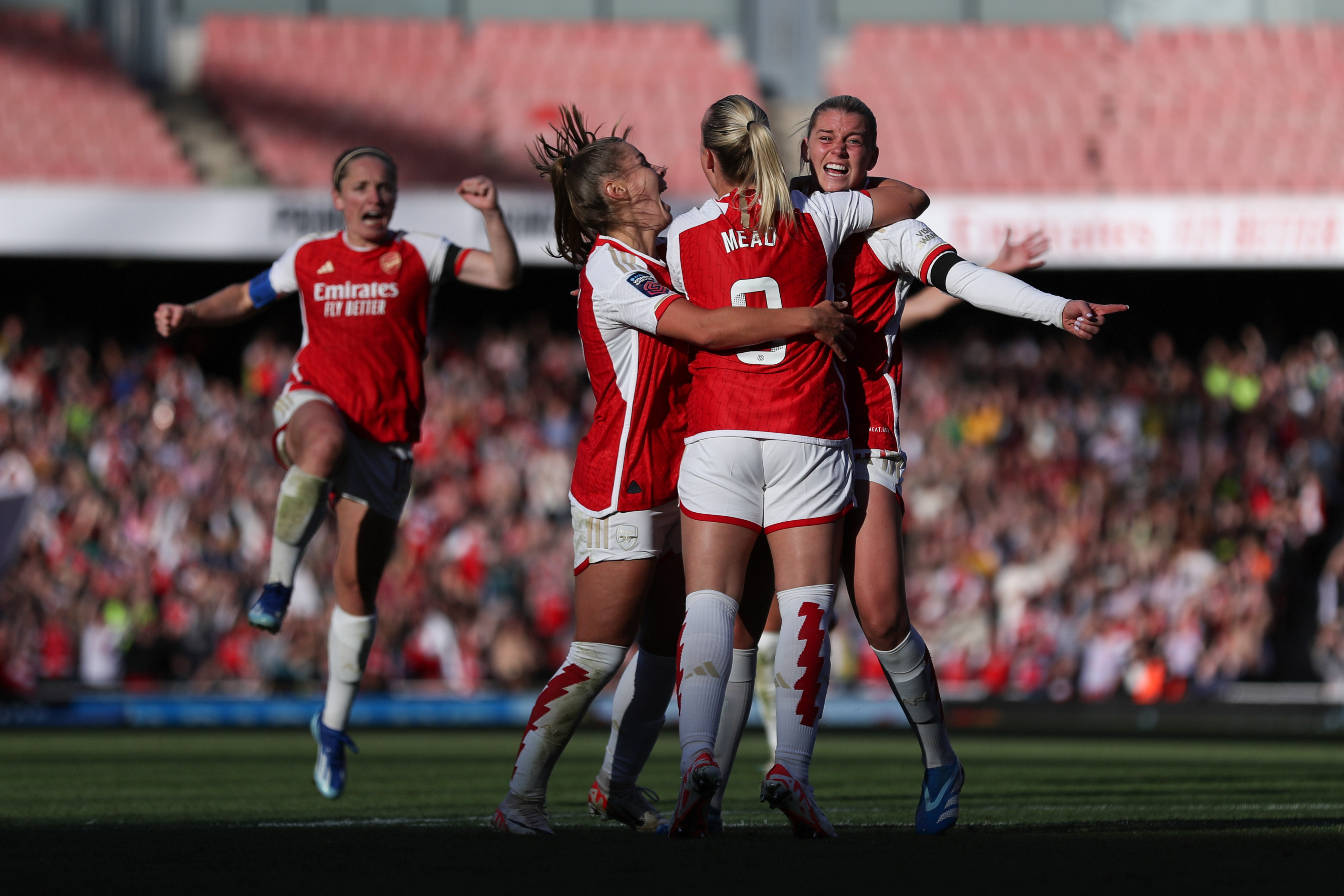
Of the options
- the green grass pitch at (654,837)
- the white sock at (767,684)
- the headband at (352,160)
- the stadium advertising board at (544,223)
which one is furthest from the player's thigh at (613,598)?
the stadium advertising board at (544,223)

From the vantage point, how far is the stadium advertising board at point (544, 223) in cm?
1862

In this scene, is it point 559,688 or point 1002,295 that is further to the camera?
point 559,688

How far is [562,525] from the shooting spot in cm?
1852

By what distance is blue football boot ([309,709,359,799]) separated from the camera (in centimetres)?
683

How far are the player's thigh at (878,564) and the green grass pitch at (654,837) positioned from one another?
0.68 metres

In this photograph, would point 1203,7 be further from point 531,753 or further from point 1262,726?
point 531,753

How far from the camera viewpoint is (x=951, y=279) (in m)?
5.11

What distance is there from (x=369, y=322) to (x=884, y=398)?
107 inches

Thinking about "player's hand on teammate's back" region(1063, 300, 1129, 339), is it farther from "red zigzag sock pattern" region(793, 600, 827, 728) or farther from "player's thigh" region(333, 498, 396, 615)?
"player's thigh" region(333, 498, 396, 615)

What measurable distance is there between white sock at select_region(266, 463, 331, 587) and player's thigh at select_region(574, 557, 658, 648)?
6.20ft

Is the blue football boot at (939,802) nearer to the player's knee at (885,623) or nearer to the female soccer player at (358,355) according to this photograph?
the player's knee at (885,623)

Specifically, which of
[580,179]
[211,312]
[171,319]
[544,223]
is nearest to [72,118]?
[544,223]

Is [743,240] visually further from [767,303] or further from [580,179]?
[580,179]

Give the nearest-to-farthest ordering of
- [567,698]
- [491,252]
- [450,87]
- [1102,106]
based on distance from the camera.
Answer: [567,698] < [491,252] < [1102,106] < [450,87]
